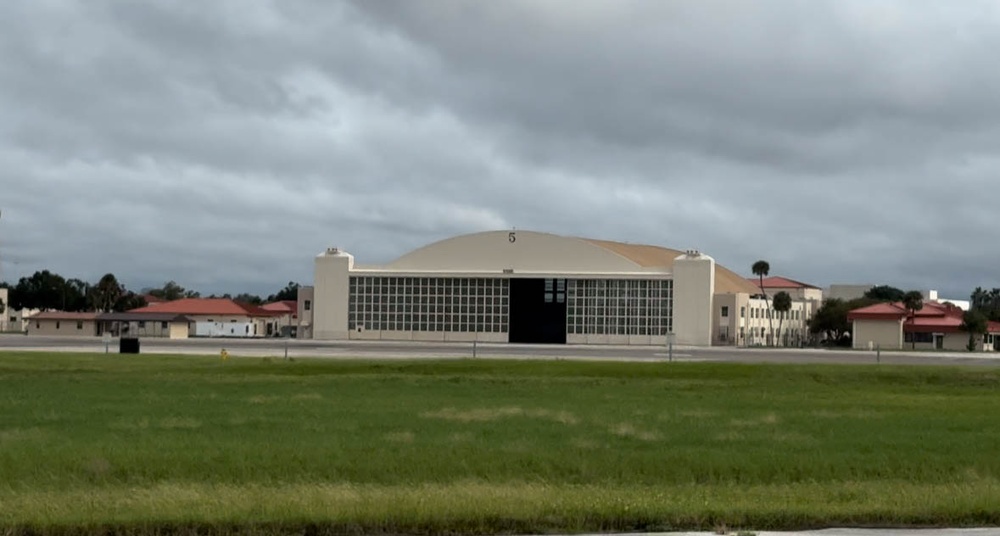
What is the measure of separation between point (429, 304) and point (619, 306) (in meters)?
17.7

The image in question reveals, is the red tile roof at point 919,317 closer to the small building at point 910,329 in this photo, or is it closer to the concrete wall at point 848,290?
the small building at point 910,329

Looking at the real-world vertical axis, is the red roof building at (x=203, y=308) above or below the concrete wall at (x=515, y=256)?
below

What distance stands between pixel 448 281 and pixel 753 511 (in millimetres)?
101595

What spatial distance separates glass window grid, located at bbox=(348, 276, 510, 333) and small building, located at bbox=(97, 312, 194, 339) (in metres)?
19.4

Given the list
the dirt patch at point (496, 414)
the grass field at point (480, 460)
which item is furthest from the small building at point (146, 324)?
the dirt patch at point (496, 414)

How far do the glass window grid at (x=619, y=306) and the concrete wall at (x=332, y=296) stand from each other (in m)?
21.0

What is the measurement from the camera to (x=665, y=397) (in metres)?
32.7

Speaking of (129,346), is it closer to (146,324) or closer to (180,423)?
(180,423)

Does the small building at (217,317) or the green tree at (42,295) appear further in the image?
the green tree at (42,295)

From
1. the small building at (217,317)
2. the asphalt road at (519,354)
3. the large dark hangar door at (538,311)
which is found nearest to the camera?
the asphalt road at (519,354)

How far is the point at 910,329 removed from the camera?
123 metres

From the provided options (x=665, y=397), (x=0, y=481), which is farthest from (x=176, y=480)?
(x=665, y=397)

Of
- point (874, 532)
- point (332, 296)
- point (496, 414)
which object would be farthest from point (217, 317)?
point (874, 532)

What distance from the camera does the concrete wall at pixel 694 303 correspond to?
10944 cm
